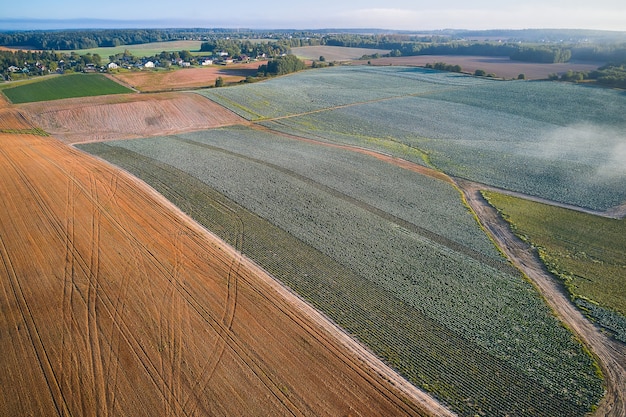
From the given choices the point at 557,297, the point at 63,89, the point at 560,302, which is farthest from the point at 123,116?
the point at 560,302

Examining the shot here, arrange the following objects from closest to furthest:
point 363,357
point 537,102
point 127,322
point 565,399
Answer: point 565,399
point 363,357
point 127,322
point 537,102

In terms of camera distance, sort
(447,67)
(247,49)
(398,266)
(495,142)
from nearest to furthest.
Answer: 1. (398,266)
2. (495,142)
3. (447,67)
4. (247,49)

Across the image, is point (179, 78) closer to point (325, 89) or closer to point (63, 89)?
point (63, 89)

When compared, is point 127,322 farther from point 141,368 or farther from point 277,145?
point 277,145

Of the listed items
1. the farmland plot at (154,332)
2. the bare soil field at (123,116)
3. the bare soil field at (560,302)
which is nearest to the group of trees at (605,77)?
the bare soil field at (560,302)

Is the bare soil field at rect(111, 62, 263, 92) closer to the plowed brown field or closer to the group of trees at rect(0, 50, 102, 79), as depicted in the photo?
the group of trees at rect(0, 50, 102, 79)

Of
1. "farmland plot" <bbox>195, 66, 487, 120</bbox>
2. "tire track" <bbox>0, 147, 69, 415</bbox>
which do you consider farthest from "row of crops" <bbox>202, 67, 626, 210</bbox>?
"tire track" <bbox>0, 147, 69, 415</bbox>

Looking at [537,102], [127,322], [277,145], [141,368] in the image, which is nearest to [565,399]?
[141,368]

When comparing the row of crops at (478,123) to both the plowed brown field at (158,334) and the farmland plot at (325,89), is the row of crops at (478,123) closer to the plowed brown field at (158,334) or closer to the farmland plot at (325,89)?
the farmland plot at (325,89)
